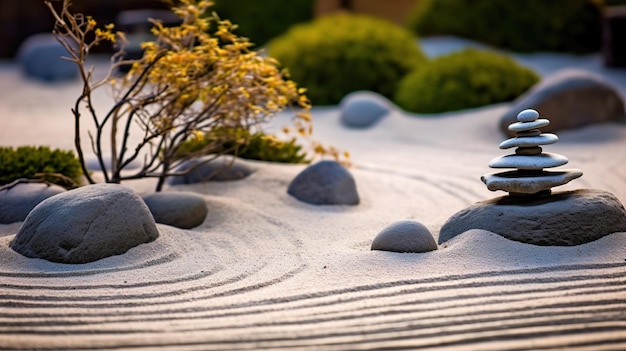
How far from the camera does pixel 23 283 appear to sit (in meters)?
4.76

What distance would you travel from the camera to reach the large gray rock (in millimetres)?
9773

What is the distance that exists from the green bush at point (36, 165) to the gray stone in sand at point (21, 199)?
30 centimetres

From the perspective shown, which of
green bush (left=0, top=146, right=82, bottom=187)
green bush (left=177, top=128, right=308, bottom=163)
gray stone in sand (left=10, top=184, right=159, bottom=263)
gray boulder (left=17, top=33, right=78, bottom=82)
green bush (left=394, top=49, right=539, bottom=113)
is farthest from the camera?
gray boulder (left=17, top=33, right=78, bottom=82)

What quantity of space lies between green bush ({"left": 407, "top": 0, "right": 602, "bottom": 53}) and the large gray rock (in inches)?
198

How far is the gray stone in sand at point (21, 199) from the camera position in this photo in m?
5.96

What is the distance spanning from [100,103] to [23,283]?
8.50 m

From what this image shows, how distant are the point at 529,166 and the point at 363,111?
5870 mm

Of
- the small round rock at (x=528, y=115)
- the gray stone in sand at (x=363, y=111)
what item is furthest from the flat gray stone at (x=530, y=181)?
the gray stone in sand at (x=363, y=111)

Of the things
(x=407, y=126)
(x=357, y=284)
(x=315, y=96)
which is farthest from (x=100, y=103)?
(x=357, y=284)

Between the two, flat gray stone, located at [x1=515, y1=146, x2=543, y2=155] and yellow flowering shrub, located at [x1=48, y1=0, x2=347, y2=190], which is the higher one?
yellow flowering shrub, located at [x1=48, y1=0, x2=347, y2=190]

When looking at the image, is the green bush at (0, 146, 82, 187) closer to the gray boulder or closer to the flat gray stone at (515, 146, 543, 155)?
the flat gray stone at (515, 146, 543, 155)

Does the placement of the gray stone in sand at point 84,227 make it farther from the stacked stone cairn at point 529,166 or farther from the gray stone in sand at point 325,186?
the stacked stone cairn at point 529,166

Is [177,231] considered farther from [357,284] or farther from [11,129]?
[11,129]

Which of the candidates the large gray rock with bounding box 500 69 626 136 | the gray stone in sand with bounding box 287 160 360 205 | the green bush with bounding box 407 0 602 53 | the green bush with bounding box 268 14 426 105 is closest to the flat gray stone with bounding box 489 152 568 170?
the gray stone in sand with bounding box 287 160 360 205
